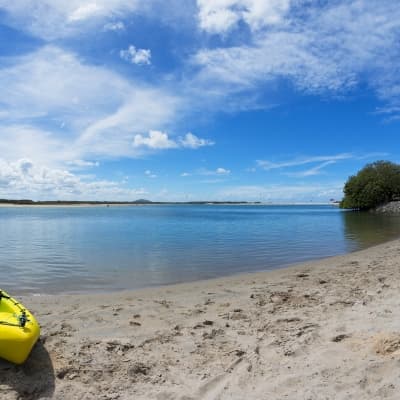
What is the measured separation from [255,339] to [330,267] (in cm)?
826

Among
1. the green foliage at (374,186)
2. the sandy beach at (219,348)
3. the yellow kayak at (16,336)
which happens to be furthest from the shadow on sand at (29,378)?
the green foliage at (374,186)

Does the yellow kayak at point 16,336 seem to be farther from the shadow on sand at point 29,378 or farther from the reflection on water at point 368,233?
the reflection on water at point 368,233

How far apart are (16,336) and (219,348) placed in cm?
294

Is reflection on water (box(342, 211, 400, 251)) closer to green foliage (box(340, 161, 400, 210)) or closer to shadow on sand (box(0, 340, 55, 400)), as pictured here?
shadow on sand (box(0, 340, 55, 400))

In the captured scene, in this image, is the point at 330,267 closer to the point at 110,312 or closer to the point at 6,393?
the point at 110,312

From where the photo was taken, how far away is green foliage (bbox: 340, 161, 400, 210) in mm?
75562

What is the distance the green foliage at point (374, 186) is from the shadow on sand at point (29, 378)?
268 ft

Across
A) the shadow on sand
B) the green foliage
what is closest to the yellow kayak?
the shadow on sand

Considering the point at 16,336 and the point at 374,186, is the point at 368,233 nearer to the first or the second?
the point at 16,336

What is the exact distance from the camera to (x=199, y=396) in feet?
13.1

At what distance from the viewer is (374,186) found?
75250 millimetres

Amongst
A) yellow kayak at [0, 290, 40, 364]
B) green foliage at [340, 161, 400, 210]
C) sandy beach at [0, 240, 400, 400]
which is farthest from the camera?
green foliage at [340, 161, 400, 210]

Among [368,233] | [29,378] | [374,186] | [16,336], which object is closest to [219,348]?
[29,378]

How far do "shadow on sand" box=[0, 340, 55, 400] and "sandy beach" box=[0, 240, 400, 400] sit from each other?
1 cm
